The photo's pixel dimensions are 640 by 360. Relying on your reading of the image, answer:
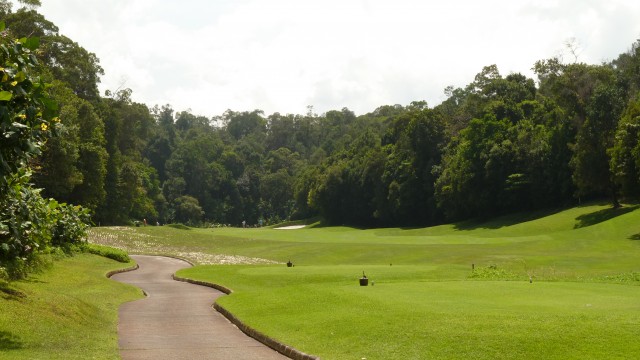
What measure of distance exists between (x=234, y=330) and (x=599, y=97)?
58949 millimetres

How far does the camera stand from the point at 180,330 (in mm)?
20828

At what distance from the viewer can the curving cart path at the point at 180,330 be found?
16672mm

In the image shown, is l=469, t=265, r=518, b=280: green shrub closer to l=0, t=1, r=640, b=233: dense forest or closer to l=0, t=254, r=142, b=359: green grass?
l=0, t=254, r=142, b=359: green grass

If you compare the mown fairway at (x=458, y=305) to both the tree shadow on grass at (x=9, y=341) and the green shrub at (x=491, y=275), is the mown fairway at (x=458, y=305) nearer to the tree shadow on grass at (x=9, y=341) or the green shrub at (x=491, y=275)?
the green shrub at (x=491, y=275)

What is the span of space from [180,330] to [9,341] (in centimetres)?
634

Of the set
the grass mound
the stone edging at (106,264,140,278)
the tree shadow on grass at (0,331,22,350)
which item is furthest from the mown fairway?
the grass mound

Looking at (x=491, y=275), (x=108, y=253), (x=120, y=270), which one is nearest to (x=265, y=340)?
(x=491, y=275)

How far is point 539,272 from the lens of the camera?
3703 cm

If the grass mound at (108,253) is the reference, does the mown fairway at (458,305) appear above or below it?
below

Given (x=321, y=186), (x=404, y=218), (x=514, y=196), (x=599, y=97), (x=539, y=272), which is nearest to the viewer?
(x=539, y=272)

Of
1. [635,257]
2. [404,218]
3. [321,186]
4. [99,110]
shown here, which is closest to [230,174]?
[321,186]

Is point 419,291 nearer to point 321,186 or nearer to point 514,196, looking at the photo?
point 514,196

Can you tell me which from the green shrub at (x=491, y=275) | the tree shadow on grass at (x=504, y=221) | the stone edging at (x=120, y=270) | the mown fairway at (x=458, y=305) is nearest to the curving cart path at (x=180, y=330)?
the mown fairway at (x=458, y=305)

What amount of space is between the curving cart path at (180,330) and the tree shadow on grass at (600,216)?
154ft
